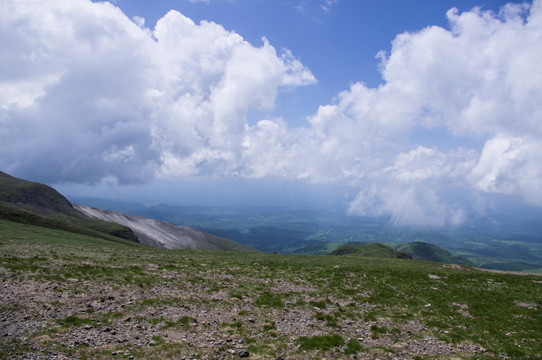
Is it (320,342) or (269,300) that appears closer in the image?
(320,342)

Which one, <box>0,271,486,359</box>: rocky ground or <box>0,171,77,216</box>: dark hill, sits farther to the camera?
<box>0,171,77,216</box>: dark hill

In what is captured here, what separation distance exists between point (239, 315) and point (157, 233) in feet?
530

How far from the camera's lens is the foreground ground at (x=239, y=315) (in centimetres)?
1389

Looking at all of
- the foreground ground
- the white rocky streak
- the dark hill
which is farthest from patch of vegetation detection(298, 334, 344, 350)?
the white rocky streak

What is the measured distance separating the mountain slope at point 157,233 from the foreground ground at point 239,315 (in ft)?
414

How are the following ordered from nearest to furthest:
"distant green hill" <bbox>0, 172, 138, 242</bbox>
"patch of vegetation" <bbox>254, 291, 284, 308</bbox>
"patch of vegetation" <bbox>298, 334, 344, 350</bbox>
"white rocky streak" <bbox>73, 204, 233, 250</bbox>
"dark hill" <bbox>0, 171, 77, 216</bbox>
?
"patch of vegetation" <bbox>298, 334, 344, 350</bbox>, "patch of vegetation" <bbox>254, 291, 284, 308</bbox>, "distant green hill" <bbox>0, 172, 138, 242</bbox>, "dark hill" <bbox>0, 171, 77, 216</bbox>, "white rocky streak" <bbox>73, 204, 233, 250</bbox>

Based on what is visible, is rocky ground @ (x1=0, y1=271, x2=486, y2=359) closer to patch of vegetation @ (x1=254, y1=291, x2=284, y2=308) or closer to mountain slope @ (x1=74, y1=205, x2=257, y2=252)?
patch of vegetation @ (x1=254, y1=291, x2=284, y2=308)

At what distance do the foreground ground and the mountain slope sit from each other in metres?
126

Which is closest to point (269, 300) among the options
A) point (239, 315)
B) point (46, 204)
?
point (239, 315)

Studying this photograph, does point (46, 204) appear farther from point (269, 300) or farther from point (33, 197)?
point (269, 300)

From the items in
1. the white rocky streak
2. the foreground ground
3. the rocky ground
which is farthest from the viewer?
the white rocky streak

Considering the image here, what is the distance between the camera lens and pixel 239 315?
1859cm

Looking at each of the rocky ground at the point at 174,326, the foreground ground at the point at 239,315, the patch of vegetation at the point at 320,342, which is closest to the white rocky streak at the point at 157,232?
the foreground ground at the point at 239,315

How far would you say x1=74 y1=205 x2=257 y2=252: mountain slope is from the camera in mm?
150500
